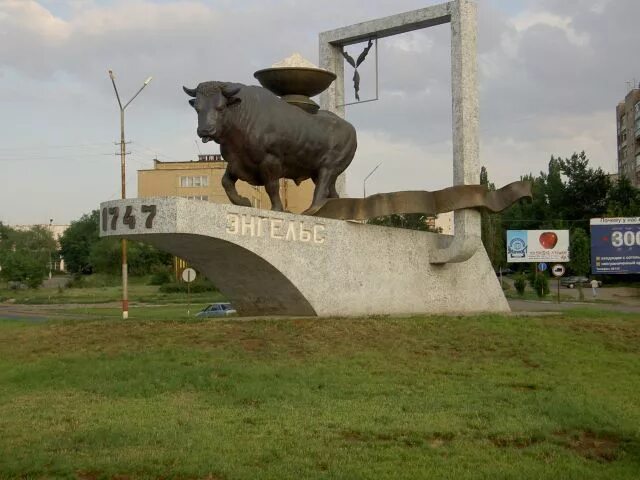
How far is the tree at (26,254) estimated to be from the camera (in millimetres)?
64669

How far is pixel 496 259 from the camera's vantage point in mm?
57281

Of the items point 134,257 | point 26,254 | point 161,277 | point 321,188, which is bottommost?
point 161,277

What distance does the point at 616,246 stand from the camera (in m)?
39.9

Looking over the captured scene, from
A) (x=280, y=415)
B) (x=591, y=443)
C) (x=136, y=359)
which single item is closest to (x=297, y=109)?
(x=136, y=359)

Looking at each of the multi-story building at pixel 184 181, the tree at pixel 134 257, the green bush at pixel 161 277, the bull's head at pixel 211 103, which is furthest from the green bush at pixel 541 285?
the tree at pixel 134 257

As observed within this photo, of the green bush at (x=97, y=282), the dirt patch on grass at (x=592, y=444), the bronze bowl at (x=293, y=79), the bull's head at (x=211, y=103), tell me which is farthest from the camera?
the green bush at (x=97, y=282)

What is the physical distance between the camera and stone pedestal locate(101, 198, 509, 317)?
1177 centimetres

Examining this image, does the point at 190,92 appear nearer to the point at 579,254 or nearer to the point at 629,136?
the point at 579,254

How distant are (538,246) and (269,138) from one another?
104ft

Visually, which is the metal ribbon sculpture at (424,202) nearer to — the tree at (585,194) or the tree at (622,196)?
the tree at (622,196)

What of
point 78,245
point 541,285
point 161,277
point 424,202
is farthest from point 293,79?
point 78,245

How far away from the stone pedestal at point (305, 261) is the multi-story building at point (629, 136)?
4572cm

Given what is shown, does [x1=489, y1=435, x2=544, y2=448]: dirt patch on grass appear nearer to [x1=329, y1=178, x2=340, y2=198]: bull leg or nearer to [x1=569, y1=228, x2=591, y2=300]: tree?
[x1=329, y1=178, x2=340, y2=198]: bull leg

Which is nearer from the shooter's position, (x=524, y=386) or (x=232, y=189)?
(x=524, y=386)
